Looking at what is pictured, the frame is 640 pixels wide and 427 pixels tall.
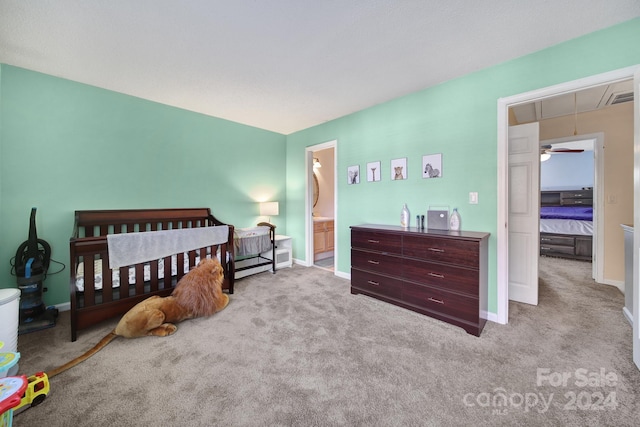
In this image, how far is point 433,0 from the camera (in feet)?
5.04

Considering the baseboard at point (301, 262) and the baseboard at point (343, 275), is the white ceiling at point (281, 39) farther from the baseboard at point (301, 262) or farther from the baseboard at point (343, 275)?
the baseboard at point (301, 262)

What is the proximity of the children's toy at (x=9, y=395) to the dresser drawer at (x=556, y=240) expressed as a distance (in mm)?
6810

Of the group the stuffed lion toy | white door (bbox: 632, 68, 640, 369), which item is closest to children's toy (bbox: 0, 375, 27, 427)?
the stuffed lion toy

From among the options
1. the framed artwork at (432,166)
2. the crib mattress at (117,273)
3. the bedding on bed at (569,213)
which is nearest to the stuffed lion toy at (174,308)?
the crib mattress at (117,273)

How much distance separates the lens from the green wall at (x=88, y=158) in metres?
2.28

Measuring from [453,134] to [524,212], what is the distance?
1262mm

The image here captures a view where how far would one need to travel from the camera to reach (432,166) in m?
2.67

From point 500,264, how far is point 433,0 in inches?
89.6

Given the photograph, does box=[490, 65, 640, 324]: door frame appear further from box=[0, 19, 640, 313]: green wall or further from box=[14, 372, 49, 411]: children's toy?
box=[14, 372, 49, 411]: children's toy

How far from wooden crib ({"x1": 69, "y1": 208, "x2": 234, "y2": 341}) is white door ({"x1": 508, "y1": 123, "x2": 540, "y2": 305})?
343cm

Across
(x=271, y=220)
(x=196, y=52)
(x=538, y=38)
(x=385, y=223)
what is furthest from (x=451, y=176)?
(x=271, y=220)

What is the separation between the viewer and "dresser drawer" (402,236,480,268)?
2043mm

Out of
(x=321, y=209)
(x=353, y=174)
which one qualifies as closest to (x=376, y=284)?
(x=353, y=174)

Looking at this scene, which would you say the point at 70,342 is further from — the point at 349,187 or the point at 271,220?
the point at 349,187
